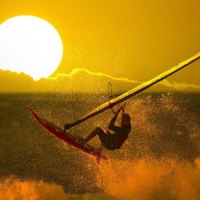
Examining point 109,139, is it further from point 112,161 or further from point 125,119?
point 112,161

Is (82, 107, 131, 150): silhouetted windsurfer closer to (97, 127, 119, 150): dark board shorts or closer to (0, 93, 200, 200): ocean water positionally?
(97, 127, 119, 150): dark board shorts

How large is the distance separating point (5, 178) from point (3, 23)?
319 cm

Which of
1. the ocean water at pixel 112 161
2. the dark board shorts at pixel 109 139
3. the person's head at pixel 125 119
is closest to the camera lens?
the person's head at pixel 125 119

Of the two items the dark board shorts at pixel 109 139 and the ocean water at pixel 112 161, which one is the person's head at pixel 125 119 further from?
the ocean water at pixel 112 161

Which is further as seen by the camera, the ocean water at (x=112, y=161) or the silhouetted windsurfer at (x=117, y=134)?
the ocean water at (x=112, y=161)

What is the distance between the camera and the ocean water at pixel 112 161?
6.09m

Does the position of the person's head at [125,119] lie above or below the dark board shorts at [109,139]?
above

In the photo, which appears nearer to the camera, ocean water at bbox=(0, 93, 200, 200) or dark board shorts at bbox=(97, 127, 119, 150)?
dark board shorts at bbox=(97, 127, 119, 150)

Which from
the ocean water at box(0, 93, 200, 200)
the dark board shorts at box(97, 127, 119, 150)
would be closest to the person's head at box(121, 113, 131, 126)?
the dark board shorts at box(97, 127, 119, 150)

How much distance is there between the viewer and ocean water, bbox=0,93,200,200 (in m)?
6.09

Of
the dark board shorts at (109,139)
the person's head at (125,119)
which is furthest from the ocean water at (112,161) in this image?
the person's head at (125,119)

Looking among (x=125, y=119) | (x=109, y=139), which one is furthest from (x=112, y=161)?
(x=125, y=119)

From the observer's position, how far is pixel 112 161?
22.2 feet

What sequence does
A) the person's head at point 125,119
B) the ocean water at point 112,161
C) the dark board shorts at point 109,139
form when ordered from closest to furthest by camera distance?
the person's head at point 125,119 → the dark board shorts at point 109,139 → the ocean water at point 112,161
